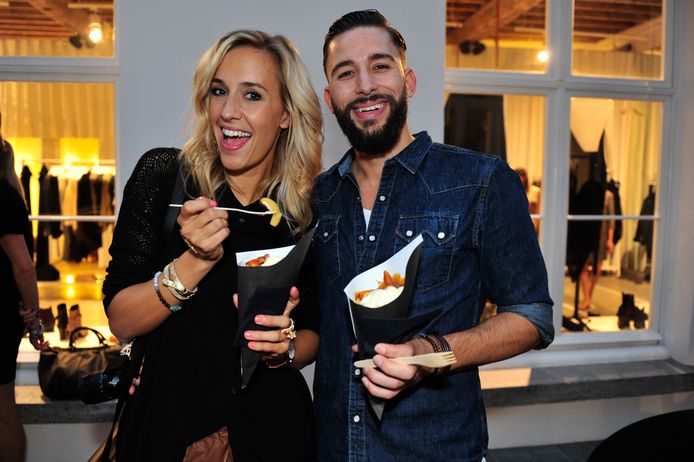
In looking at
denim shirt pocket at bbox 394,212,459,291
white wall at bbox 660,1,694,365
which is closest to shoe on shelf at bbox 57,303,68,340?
denim shirt pocket at bbox 394,212,459,291

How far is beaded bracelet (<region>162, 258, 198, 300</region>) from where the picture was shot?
131 cm

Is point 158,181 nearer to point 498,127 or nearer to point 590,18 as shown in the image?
point 498,127

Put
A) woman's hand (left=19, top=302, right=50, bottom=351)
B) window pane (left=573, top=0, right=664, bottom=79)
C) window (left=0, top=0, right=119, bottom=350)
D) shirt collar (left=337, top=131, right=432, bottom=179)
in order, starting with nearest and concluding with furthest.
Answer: shirt collar (left=337, top=131, right=432, bottom=179) → woman's hand (left=19, top=302, right=50, bottom=351) → window (left=0, top=0, right=119, bottom=350) → window pane (left=573, top=0, right=664, bottom=79)

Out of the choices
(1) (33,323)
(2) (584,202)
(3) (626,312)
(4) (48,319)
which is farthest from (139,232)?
(3) (626,312)

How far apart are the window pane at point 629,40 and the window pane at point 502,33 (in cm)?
→ 41

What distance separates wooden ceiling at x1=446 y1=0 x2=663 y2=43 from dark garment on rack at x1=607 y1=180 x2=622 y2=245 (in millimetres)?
949

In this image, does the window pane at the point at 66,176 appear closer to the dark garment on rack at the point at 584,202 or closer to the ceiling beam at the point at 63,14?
the ceiling beam at the point at 63,14

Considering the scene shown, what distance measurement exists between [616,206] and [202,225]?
Result: 321 centimetres

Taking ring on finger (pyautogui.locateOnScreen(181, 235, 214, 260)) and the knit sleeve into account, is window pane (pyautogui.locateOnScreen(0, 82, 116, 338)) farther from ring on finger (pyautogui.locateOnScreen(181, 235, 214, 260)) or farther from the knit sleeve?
ring on finger (pyautogui.locateOnScreen(181, 235, 214, 260))

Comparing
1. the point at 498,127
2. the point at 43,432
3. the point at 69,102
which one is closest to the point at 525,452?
the point at 498,127

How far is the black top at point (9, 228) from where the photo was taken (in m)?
2.34

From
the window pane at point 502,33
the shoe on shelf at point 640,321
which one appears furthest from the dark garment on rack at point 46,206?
the shoe on shelf at point 640,321

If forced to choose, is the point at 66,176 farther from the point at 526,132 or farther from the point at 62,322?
the point at 526,132

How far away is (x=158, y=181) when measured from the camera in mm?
1404
